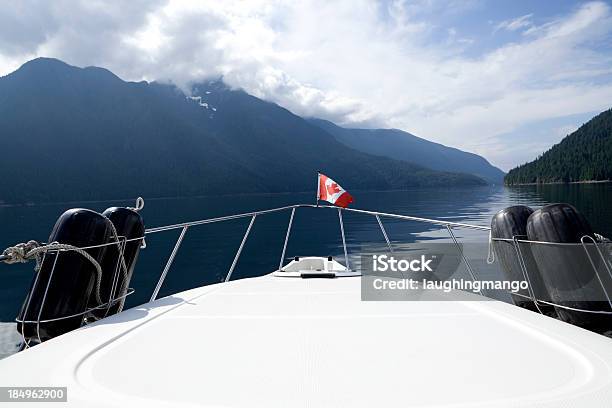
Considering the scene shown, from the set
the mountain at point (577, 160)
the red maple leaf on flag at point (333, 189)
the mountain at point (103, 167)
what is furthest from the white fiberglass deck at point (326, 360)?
the mountain at point (103, 167)

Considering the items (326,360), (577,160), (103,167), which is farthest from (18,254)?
(103,167)

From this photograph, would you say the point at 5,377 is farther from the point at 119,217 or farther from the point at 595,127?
the point at 595,127

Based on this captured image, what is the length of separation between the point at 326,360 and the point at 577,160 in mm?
133562

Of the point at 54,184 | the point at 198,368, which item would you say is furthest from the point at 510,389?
the point at 54,184

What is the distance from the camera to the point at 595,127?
134 metres

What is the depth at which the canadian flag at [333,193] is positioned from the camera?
22.4 ft

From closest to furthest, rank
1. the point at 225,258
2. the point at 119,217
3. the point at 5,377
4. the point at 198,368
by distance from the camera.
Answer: the point at 5,377
the point at 198,368
the point at 119,217
the point at 225,258

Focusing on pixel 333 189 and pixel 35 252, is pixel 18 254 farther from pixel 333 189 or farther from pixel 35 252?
pixel 333 189

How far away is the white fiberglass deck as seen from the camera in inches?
59.3

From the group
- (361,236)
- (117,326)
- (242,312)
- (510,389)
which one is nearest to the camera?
(510,389)

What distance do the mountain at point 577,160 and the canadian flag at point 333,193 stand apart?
11679cm

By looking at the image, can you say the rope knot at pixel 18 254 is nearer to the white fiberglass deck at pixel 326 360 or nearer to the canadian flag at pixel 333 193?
the white fiberglass deck at pixel 326 360

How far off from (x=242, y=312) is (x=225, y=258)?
15.0 meters

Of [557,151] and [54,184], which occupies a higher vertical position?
[557,151]
